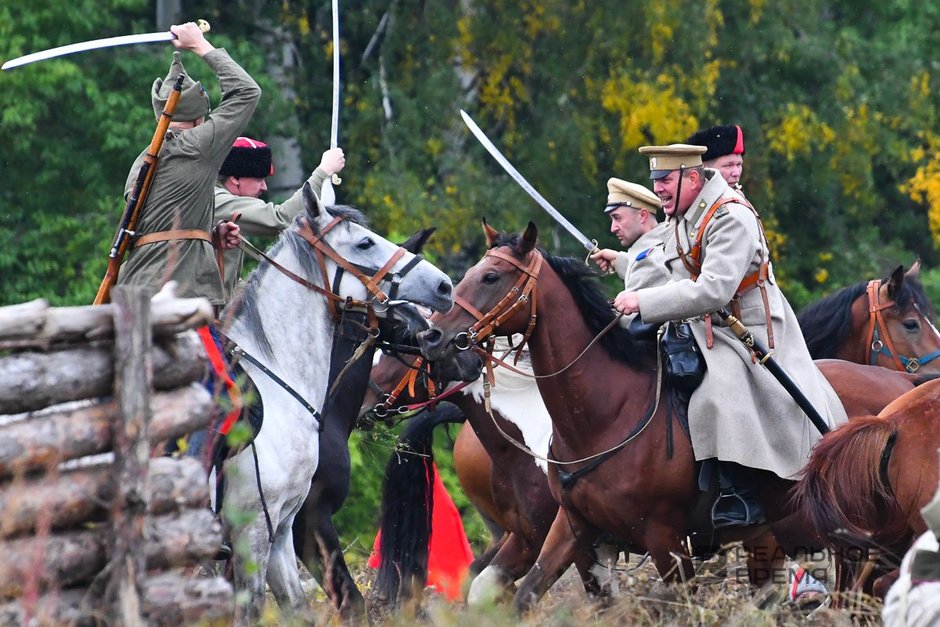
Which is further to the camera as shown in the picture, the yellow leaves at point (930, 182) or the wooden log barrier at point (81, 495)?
the yellow leaves at point (930, 182)

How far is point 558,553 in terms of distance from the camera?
782 centimetres

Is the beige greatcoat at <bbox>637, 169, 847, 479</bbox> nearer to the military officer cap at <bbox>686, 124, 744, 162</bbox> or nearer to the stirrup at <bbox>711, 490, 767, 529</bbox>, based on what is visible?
the stirrup at <bbox>711, 490, 767, 529</bbox>

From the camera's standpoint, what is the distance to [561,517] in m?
7.93

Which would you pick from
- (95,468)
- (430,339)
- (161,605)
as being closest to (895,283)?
(430,339)

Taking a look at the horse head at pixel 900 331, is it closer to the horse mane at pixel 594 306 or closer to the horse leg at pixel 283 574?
the horse mane at pixel 594 306

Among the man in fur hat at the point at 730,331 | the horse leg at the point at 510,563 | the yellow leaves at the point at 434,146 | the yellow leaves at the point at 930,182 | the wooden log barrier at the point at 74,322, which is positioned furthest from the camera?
the yellow leaves at the point at 930,182

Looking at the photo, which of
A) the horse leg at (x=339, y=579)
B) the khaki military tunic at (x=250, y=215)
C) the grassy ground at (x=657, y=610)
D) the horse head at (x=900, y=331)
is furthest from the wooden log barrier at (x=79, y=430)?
the horse head at (x=900, y=331)

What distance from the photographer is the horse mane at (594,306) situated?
7762mm

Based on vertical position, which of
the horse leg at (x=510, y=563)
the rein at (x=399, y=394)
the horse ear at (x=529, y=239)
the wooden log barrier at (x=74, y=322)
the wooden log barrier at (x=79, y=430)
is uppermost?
the wooden log barrier at (x=74, y=322)

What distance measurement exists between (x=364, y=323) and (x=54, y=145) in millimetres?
9786

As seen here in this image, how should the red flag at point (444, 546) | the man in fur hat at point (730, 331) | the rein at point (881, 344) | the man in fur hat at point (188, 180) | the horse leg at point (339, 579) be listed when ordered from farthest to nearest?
1. the red flag at point (444, 546)
2. the rein at point (881, 344)
3. the horse leg at point (339, 579)
4. the man in fur hat at point (730, 331)
5. the man in fur hat at point (188, 180)

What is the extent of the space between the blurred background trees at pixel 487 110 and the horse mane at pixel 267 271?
8.22 m

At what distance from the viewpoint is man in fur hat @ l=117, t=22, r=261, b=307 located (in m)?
7.05

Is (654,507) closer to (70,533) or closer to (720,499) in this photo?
(720,499)
